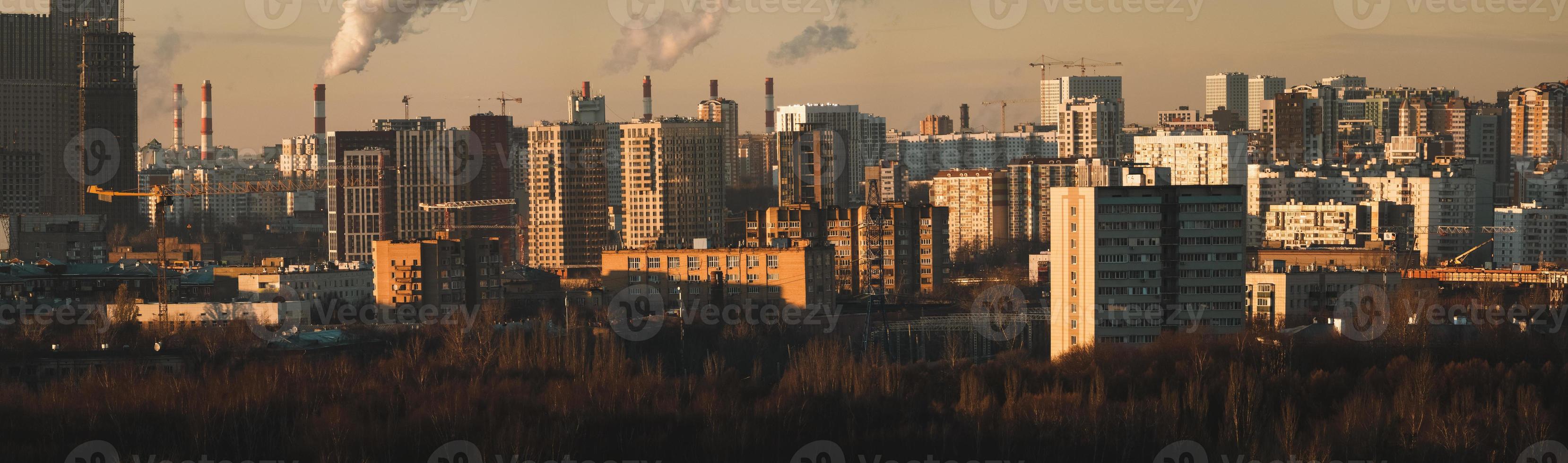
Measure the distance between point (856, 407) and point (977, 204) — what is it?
29.8 metres

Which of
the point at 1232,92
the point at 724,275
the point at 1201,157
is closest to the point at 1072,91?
the point at 1232,92

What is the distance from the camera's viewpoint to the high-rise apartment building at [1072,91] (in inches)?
3132

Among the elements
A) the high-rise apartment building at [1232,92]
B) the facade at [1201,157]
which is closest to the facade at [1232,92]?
the high-rise apartment building at [1232,92]

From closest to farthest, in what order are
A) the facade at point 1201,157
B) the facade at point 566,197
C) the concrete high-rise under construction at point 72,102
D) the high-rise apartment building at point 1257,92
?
the facade at point 566,197 < the facade at point 1201,157 < the concrete high-rise under construction at point 72,102 < the high-rise apartment building at point 1257,92

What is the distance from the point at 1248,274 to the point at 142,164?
44091mm

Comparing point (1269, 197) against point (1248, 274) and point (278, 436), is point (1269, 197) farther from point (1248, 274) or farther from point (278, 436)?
point (278, 436)

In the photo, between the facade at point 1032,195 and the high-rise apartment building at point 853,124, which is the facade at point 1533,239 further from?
the high-rise apartment building at point 853,124

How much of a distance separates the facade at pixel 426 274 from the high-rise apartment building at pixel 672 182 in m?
12.7

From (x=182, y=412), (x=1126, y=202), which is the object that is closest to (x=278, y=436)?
(x=182, y=412)

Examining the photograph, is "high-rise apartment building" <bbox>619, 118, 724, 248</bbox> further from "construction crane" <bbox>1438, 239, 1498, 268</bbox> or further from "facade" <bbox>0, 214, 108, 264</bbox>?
"construction crane" <bbox>1438, 239, 1498, 268</bbox>

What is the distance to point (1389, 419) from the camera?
17.4 metres

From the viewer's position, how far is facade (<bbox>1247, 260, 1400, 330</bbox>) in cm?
2644

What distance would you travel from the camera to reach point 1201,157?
4806 centimetres

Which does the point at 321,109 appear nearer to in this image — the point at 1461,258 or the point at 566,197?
the point at 566,197
